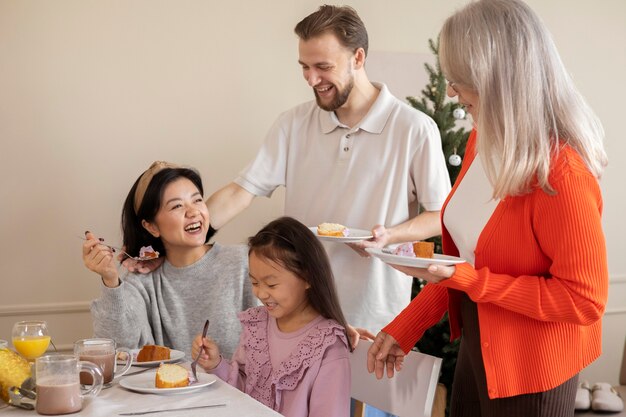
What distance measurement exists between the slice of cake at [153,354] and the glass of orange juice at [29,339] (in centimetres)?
25

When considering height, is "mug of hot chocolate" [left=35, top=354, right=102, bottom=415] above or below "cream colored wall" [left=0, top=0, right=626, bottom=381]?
below

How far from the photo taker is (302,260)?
7.31 feet

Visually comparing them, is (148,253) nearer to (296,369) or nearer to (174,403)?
(296,369)

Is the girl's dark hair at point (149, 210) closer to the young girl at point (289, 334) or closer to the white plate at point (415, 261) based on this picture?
the young girl at point (289, 334)

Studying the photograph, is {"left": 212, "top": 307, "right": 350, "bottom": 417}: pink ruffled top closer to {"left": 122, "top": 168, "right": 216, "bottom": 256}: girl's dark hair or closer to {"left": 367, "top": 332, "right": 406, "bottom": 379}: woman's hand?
{"left": 367, "top": 332, "right": 406, "bottom": 379}: woman's hand

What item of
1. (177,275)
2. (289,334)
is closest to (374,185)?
(177,275)

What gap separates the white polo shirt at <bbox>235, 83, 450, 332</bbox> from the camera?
9.82 feet

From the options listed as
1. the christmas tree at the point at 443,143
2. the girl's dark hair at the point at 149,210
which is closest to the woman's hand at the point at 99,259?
the girl's dark hair at the point at 149,210

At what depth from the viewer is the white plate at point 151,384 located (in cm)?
183

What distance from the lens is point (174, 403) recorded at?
176 cm

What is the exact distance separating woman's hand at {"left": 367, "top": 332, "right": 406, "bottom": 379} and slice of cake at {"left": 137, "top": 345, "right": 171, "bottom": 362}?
54 centimetres


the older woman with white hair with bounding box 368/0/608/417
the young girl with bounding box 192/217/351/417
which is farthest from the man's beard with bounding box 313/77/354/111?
the older woman with white hair with bounding box 368/0/608/417

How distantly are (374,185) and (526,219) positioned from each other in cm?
134

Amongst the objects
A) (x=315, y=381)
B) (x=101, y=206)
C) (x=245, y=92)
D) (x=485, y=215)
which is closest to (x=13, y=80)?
(x=101, y=206)
